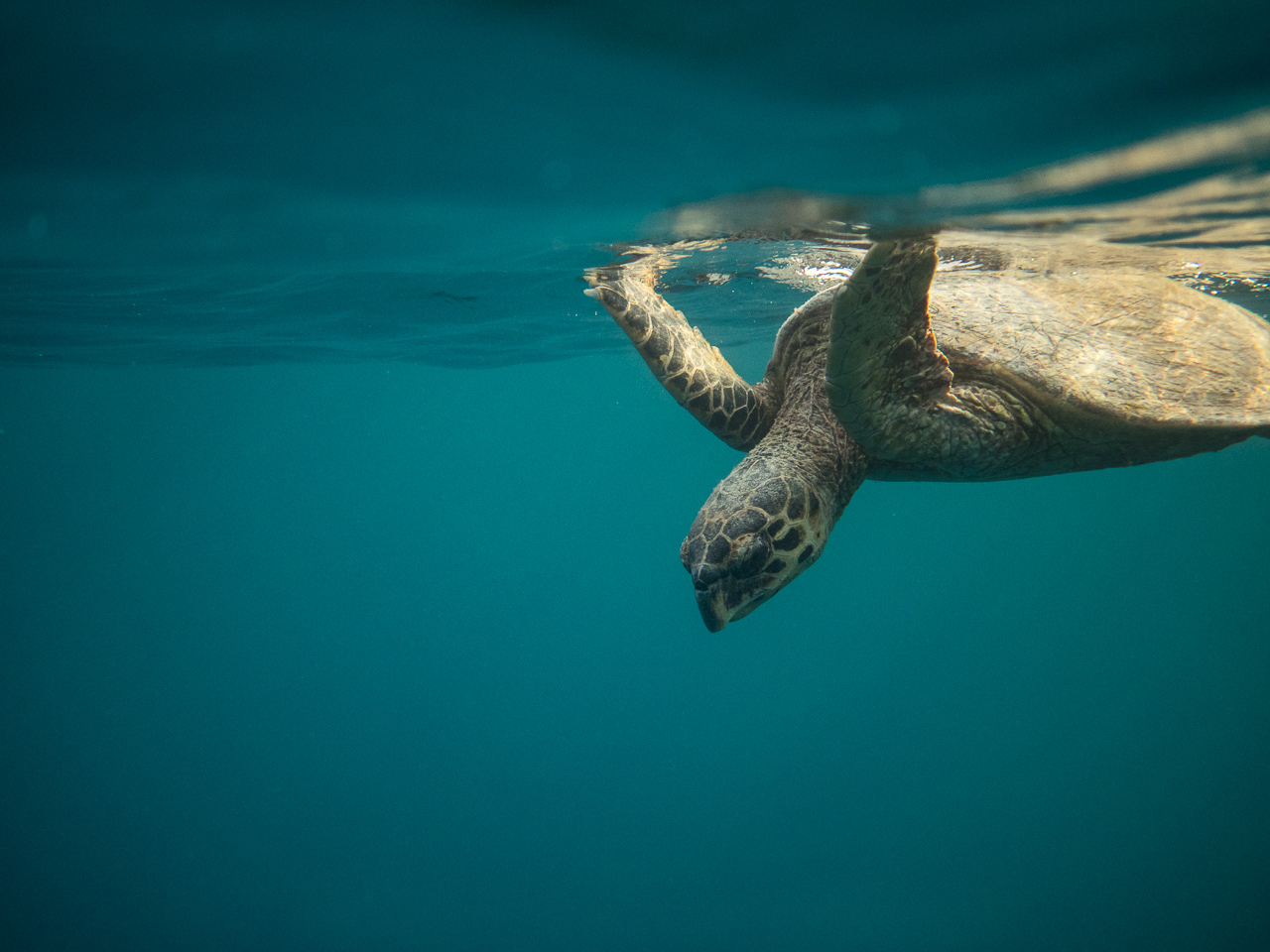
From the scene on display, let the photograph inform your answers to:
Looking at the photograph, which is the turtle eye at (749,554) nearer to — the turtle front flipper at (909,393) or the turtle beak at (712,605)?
the turtle beak at (712,605)

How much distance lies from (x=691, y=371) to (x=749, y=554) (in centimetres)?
175

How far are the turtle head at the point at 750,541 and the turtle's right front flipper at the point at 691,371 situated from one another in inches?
42.5

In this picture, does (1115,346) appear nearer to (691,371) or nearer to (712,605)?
(691,371)

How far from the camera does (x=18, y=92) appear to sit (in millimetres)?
3588

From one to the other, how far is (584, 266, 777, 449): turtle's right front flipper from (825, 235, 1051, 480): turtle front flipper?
3.81 ft

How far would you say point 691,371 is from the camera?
4.90m

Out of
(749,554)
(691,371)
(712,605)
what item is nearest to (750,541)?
(749,554)

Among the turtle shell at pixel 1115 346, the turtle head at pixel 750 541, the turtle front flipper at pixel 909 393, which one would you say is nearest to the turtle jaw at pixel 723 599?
the turtle head at pixel 750 541

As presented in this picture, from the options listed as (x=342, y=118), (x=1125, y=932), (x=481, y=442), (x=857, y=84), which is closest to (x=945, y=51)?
(x=857, y=84)

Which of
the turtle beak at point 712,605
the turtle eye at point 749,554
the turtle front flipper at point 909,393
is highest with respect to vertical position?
the turtle front flipper at point 909,393

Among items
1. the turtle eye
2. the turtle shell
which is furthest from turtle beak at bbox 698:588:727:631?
the turtle shell

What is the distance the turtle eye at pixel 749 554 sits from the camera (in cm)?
369

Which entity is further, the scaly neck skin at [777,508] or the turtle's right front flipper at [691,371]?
the turtle's right front flipper at [691,371]

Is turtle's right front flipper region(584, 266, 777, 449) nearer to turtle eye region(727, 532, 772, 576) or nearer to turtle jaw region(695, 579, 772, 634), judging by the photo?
turtle eye region(727, 532, 772, 576)
